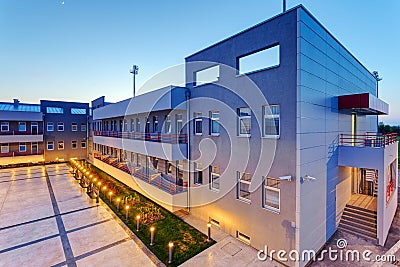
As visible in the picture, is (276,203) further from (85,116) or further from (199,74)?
(85,116)

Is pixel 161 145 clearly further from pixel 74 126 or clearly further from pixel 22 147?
pixel 22 147

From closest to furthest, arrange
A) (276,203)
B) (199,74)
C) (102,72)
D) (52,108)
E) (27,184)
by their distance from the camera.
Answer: (276,203) → (199,74) → (27,184) → (102,72) → (52,108)

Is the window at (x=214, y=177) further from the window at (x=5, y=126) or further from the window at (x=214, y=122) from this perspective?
the window at (x=5, y=126)

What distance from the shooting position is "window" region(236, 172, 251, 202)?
785 centimetres

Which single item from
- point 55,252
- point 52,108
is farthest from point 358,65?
point 52,108

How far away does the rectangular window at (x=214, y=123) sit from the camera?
924 cm

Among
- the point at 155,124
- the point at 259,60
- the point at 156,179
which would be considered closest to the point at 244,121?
the point at 259,60

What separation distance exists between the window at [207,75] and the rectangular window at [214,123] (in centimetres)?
157

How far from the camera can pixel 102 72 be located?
60.4 ft

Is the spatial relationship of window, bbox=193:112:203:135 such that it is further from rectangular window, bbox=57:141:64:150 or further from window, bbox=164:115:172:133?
rectangular window, bbox=57:141:64:150

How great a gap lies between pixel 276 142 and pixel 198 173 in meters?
4.79

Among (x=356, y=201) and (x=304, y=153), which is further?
(x=356, y=201)

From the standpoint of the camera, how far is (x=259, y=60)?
7.54 metres

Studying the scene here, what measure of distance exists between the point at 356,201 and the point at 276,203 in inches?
270
